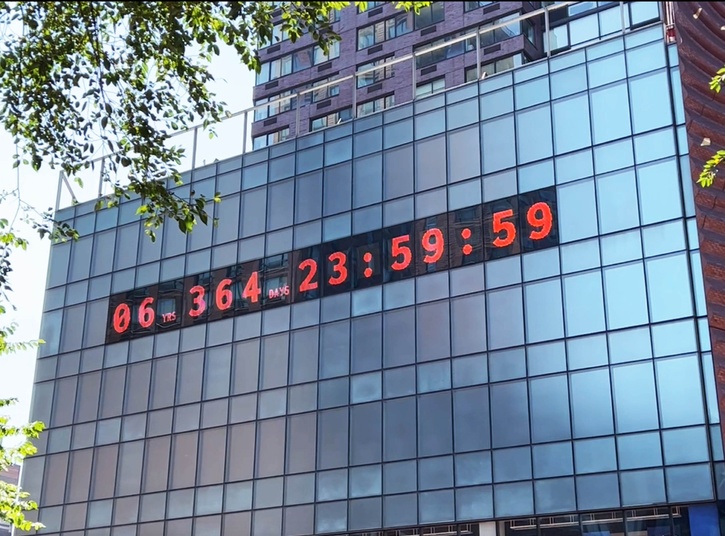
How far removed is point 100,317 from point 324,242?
38.8ft

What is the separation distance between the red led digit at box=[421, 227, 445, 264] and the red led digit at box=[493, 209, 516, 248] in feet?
7.02

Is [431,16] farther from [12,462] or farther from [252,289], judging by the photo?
[12,462]

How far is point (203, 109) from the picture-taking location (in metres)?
19.8

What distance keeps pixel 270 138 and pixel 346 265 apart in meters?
31.8

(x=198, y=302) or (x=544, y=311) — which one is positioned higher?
(x=198, y=302)

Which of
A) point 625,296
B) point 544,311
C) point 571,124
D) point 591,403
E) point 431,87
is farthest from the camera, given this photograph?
point 431,87

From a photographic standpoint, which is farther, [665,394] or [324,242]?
[324,242]

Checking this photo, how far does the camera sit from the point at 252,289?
41969 millimetres

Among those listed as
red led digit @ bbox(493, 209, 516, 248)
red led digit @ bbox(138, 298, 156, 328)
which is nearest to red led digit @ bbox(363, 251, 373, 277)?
red led digit @ bbox(493, 209, 516, 248)

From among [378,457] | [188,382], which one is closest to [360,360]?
[378,457]

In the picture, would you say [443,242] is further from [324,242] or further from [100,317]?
[100,317]

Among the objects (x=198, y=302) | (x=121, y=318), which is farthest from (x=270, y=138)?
(x=198, y=302)

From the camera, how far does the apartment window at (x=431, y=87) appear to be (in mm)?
62062

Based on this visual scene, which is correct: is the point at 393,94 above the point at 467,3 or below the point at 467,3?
below
